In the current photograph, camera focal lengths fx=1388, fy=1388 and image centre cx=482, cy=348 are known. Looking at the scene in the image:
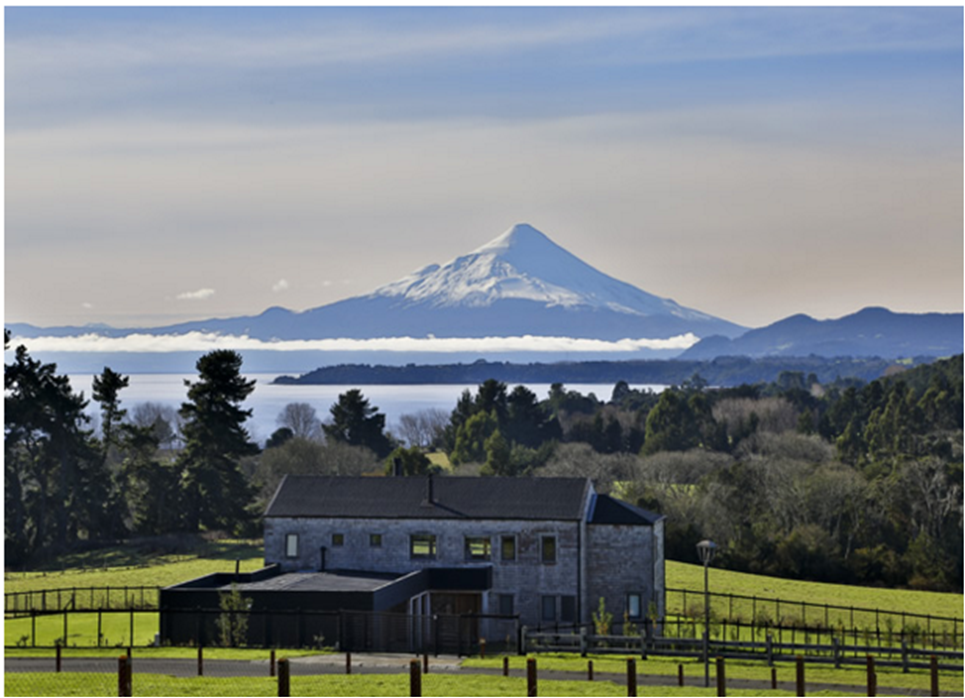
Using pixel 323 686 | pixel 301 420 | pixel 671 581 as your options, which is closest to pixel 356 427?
pixel 301 420

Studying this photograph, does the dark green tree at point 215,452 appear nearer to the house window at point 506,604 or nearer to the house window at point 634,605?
the house window at point 506,604

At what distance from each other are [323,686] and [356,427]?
91.6 m

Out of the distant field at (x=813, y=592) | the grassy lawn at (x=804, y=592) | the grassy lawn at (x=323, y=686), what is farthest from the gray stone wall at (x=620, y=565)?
the grassy lawn at (x=323, y=686)

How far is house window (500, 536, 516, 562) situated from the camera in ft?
176

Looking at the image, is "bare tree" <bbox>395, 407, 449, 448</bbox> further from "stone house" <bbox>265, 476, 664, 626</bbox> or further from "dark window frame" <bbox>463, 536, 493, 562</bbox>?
"dark window frame" <bbox>463, 536, 493, 562</bbox>

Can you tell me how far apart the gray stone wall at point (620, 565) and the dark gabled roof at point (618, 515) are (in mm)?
217

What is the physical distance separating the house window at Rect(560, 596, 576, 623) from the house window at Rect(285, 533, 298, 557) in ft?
36.1

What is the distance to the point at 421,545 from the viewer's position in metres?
54.6

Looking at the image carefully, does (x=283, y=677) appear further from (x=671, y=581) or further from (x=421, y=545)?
(x=671, y=581)

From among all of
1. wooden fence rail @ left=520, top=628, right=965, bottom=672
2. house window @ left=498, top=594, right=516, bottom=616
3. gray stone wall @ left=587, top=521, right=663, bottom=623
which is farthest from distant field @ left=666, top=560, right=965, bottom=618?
wooden fence rail @ left=520, top=628, right=965, bottom=672

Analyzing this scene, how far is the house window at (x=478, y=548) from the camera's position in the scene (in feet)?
177

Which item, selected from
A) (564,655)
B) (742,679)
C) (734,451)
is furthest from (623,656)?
(734,451)

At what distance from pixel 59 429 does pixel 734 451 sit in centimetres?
6248

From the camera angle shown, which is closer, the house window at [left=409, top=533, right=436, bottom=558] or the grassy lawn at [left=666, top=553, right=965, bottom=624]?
the house window at [left=409, top=533, right=436, bottom=558]
